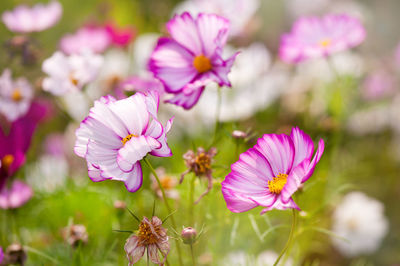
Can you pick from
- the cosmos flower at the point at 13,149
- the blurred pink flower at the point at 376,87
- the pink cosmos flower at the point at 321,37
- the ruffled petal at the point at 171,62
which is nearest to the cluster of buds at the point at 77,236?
the cosmos flower at the point at 13,149

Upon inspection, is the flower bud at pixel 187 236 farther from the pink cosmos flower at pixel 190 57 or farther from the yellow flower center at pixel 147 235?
the pink cosmos flower at pixel 190 57

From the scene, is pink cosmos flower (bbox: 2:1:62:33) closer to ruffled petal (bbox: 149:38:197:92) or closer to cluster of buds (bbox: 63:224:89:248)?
ruffled petal (bbox: 149:38:197:92)

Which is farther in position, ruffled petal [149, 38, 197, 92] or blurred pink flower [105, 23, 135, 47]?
blurred pink flower [105, 23, 135, 47]

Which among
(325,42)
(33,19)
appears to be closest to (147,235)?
(325,42)

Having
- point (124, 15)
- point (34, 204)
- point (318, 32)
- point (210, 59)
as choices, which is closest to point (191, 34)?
point (210, 59)

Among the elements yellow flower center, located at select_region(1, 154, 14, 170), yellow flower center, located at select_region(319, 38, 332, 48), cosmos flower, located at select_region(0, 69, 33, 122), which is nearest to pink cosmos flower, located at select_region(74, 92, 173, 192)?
yellow flower center, located at select_region(1, 154, 14, 170)

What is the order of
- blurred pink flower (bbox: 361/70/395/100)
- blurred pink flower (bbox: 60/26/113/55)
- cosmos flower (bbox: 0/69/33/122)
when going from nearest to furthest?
cosmos flower (bbox: 0/69/33/122) < blurred pink flower (bbox: 60/26/113/55) < blurred pink flower (bbox: 361/70/395/100)
